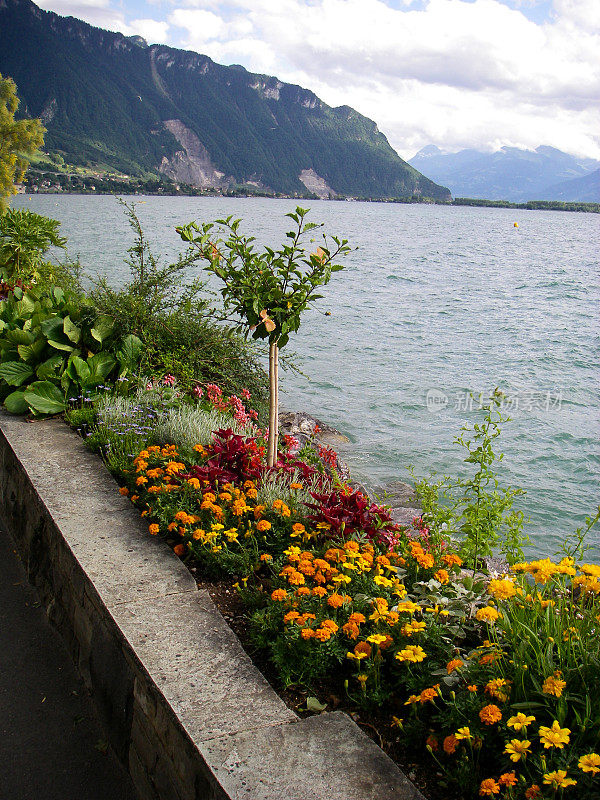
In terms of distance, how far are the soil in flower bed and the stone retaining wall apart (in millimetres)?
98

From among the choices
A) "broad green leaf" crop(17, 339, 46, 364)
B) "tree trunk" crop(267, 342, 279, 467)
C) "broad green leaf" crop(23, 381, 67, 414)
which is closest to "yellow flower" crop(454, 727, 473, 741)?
"tree trunk" crop(267, 342, 279, 467)

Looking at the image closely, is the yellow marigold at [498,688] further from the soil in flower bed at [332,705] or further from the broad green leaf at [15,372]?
the broad green leaf at [15,372]

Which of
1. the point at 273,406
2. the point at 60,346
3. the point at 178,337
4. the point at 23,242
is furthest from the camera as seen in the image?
the point at 23,242

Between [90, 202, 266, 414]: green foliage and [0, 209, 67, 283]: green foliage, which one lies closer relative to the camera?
[90, 202, 266, 414]: green foliage

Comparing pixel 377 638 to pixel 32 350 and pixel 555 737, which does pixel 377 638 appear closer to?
pixel 555 737

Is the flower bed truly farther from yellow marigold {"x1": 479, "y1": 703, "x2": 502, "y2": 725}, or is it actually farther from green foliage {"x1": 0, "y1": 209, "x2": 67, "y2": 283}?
green foliage {"x1": 0, "y1": 209, "x2": 67, "y2": 283}

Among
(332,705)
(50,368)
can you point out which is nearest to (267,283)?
(50,368)

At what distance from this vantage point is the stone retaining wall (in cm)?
196

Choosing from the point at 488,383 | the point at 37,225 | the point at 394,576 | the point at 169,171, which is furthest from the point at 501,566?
the point at 169,171

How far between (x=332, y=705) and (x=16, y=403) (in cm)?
379

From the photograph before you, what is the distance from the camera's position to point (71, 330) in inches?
223

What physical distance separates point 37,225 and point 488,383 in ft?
34.9

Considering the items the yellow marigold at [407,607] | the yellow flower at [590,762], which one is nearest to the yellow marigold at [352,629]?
the yellow marigold at [407,607]

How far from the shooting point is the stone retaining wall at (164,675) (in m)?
1.96
